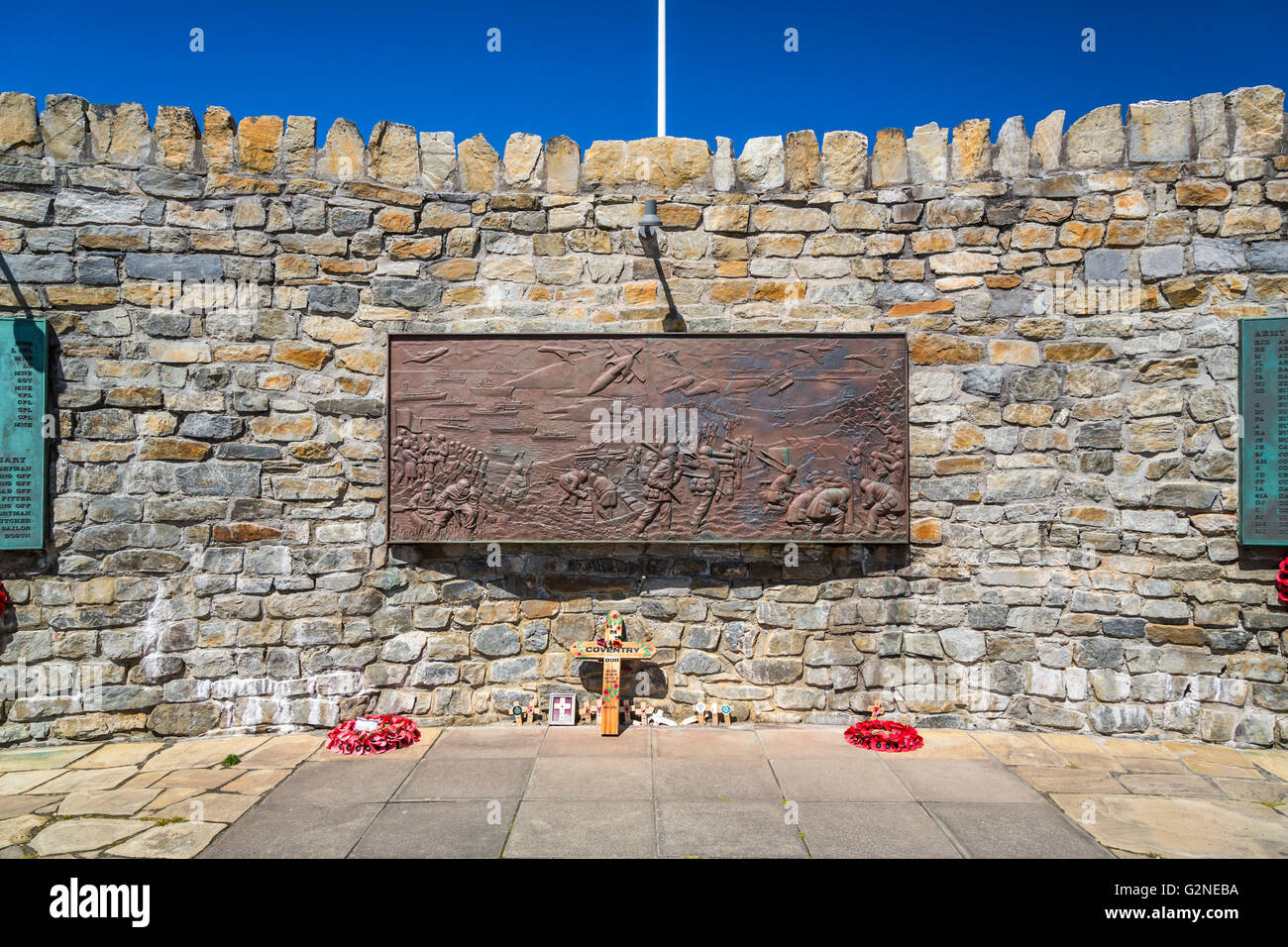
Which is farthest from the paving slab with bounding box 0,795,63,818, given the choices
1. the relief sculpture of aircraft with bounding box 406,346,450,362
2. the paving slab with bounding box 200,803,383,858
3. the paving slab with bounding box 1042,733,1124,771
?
the paving slab with bounding box 1042,733,1124,771

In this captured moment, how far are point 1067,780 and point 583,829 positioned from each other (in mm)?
2634

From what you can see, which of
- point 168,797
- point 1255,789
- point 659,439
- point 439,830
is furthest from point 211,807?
point 1255,789

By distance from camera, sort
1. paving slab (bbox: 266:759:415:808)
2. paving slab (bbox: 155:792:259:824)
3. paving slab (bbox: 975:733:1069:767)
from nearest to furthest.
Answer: paving slab (bbox: 155:792:259:824) → paving slab (bbox: 266:759:415:808) → paving slab (bbox: 975:733:1069:767)

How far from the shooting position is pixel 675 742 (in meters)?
4.74

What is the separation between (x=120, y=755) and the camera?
4.62m

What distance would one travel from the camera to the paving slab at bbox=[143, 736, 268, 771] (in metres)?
4.45

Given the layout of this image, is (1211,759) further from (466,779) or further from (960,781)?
(466,779)

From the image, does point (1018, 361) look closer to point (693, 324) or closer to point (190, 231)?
point (693, 324)

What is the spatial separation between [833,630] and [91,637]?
15.1ft

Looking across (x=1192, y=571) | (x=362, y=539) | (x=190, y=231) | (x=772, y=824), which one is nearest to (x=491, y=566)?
(x=362, y=539)

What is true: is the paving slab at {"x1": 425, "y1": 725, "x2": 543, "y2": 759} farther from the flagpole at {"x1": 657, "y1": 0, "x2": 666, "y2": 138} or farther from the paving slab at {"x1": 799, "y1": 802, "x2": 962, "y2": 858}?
the flagpole at {"x1": 657, "y1": 0, "x2": 666, "y2": 138}

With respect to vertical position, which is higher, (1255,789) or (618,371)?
(618,371)

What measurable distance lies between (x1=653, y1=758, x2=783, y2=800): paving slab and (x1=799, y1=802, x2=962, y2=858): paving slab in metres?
0.31

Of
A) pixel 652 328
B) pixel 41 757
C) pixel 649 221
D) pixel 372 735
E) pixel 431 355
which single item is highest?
pixel 649 221
